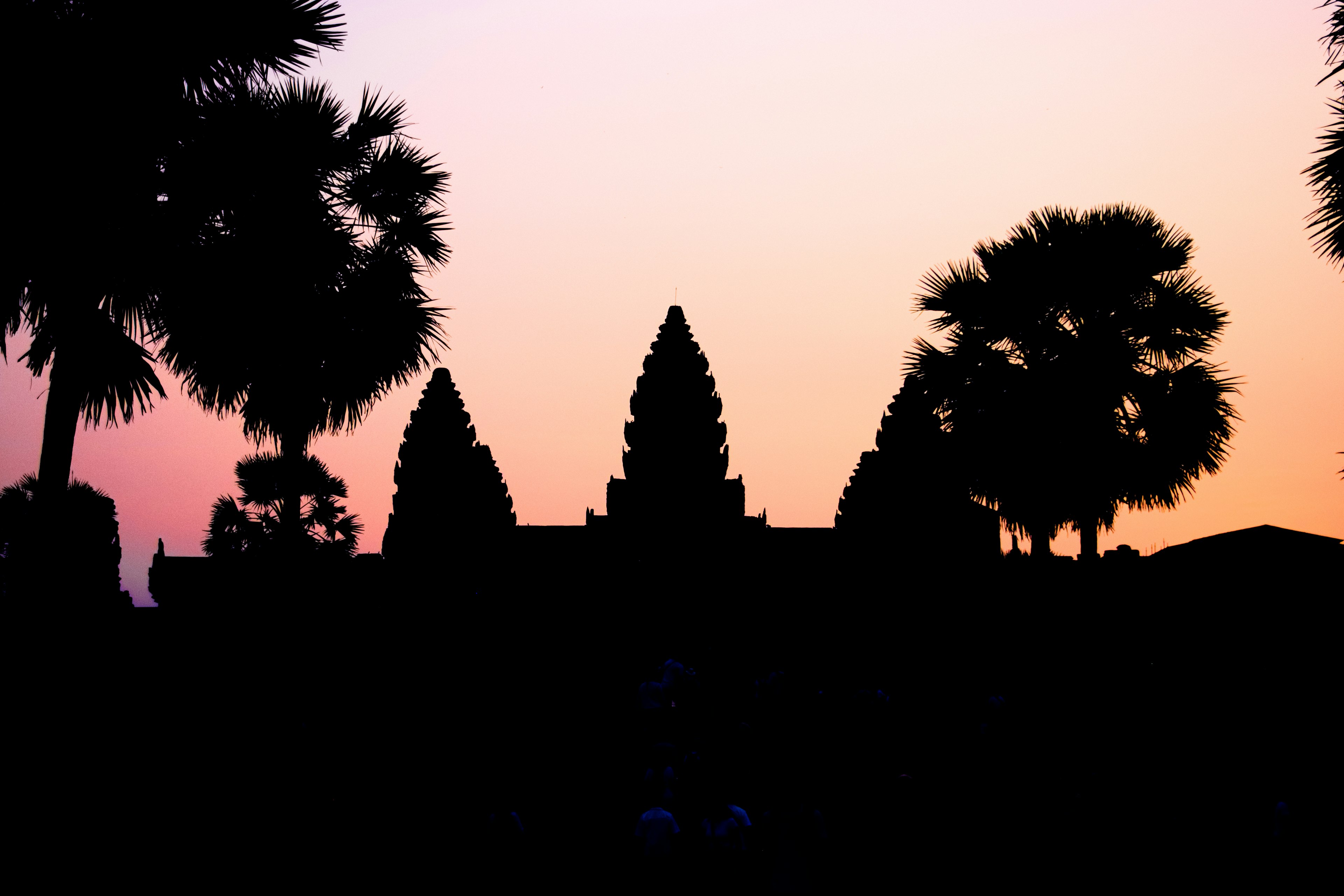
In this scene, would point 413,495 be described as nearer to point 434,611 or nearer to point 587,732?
point 434,611

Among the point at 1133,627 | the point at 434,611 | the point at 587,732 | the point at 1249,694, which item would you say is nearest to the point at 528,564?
the point at 434,611

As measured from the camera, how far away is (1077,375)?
22.4 m

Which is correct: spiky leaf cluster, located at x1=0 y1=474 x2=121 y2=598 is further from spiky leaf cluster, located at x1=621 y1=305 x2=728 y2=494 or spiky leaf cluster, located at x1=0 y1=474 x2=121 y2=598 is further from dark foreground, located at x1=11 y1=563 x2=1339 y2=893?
spiky leaf cluster, located at x1=621 y1=305 x2=728 y2=494

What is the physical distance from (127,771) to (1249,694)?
1293cm

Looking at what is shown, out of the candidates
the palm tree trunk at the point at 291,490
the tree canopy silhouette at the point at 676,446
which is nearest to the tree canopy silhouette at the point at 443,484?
the tree canopy silhouette at the point at 676,446

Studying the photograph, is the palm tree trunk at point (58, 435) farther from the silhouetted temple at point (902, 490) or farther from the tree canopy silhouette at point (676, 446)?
the tree canopy silhouette at point (676, 446)

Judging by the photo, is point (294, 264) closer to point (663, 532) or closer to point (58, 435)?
point (58, 435)

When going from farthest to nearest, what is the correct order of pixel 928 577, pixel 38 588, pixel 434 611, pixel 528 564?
pixel 528 564 → pixel 928 577 → pixel 434 611 → pixel 38 588

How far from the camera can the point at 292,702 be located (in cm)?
1455

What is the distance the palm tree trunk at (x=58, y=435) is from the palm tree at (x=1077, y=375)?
1481 centimetres

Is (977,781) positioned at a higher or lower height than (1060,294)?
lower

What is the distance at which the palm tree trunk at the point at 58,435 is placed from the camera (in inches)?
566

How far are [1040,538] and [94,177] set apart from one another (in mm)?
16290

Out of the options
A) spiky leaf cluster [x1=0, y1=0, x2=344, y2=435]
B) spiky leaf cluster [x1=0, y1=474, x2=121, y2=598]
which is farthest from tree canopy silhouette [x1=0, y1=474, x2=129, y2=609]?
spiky leaf cluster [x1=0, y1=0, x2=344, y2=435]
